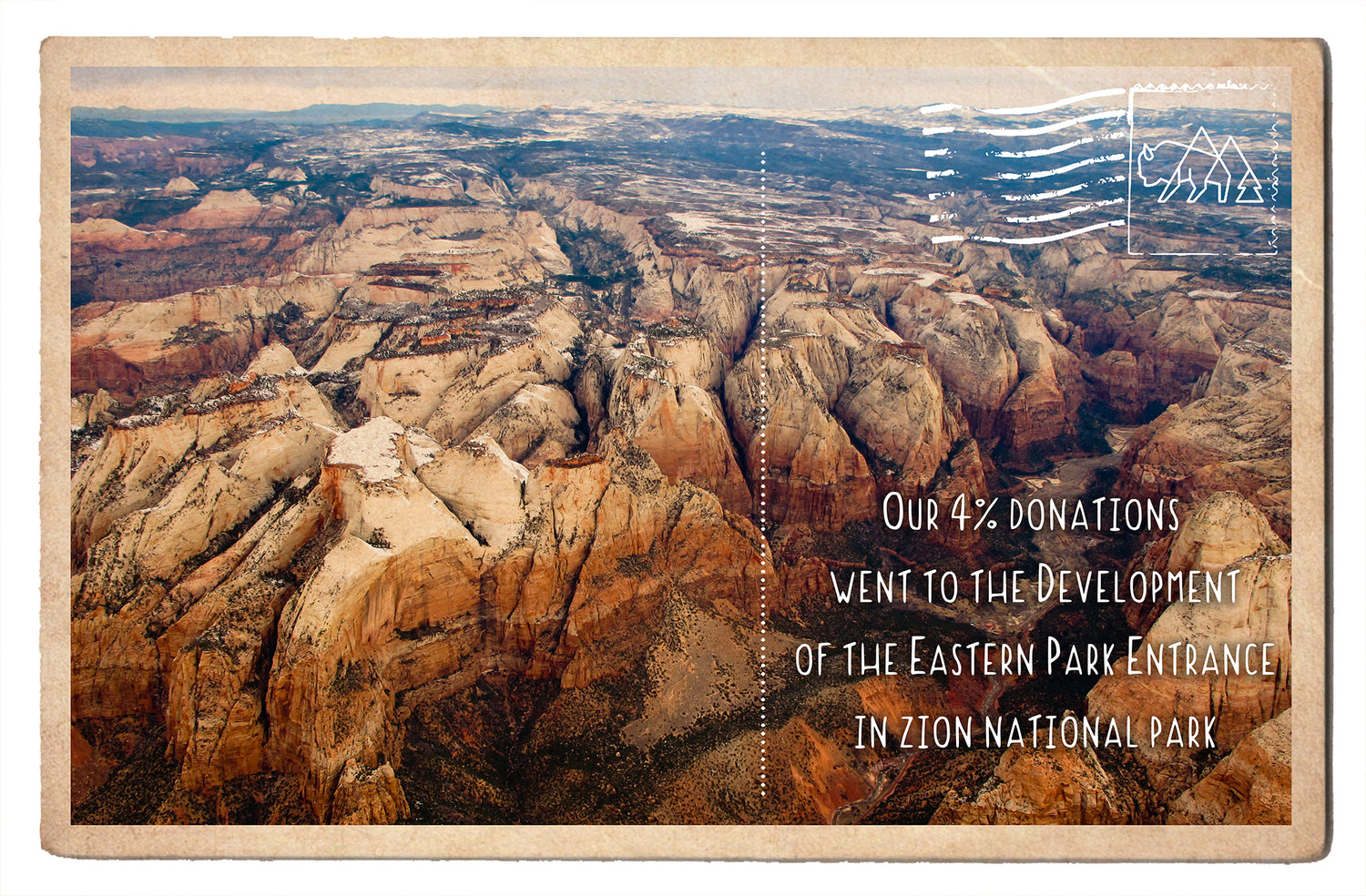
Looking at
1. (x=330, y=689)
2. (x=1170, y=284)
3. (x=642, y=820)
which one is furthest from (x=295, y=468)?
(x=1170, y=284)

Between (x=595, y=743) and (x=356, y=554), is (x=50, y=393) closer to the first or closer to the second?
(x=356, y=554)

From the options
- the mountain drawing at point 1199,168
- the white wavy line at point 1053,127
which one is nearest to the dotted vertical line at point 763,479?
the white wavy line at point 1053,127

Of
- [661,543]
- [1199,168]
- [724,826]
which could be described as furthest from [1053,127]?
[724,826]

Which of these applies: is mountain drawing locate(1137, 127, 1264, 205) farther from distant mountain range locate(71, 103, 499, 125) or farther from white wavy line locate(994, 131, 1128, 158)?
distant mountain range locate(71, 103, 499, 125)

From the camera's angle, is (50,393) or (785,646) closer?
(50,393)

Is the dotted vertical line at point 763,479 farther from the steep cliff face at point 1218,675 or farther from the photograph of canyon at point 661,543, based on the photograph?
the steep cliff face at point 1218,675

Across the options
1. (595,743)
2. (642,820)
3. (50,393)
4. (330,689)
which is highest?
(50,393)

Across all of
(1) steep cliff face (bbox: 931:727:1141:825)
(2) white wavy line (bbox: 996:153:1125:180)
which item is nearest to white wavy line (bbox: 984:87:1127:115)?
(2) white wavy line (bbox: 996:153:1125:180)
